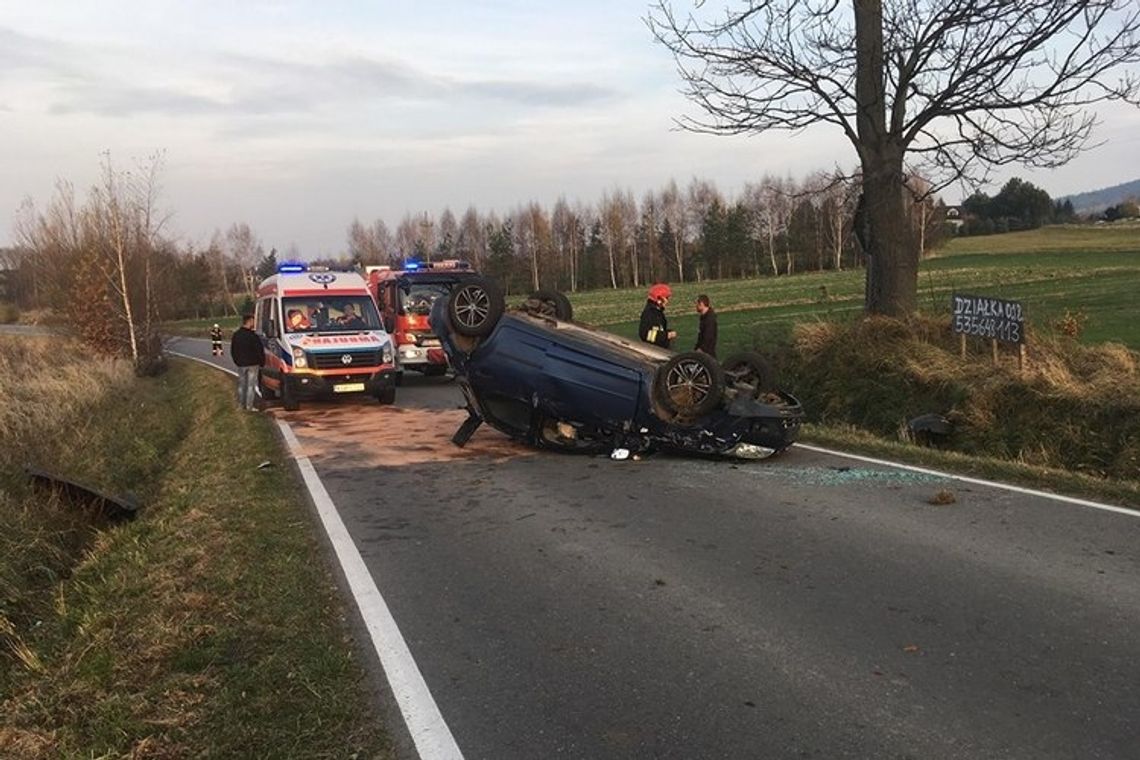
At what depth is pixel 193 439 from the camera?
13672 millimetres

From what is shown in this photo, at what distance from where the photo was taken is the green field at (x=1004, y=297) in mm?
17062

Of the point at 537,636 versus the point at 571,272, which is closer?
the point at 537,636

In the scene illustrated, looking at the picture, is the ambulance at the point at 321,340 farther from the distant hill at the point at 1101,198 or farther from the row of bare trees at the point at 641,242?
the distant hill at the point at 1101,198

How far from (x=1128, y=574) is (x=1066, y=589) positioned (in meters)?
0.53

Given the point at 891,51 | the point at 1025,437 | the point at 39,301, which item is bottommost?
the point at 1025,437

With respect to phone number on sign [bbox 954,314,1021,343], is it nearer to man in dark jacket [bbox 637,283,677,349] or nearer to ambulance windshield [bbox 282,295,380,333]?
man in dark jacket [bbox 637,283,677,349]

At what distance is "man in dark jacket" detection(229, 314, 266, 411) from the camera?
49.8 ft

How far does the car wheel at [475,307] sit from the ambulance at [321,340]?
5.25 meters

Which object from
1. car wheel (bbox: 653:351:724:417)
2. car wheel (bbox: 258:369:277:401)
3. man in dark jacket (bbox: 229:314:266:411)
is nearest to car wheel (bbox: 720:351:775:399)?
car wheel (bbox: 653:351:724:417)

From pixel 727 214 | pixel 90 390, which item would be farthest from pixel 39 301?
pixel 727 214

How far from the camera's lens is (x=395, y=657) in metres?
4.50

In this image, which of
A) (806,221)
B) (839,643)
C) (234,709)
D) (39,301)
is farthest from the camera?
(806,221)

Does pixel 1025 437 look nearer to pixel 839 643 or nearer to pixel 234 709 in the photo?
pixel 839 643

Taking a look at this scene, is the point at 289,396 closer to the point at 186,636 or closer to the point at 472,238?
the point at 186,636
